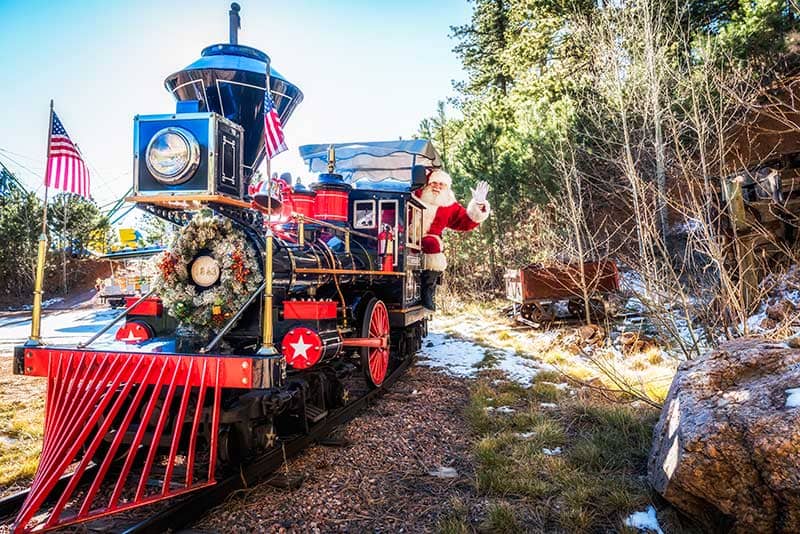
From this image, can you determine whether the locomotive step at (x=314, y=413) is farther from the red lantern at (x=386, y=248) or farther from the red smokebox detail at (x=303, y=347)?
the red lantern at (x=386, y=248)

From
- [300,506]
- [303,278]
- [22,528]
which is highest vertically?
[303,278]

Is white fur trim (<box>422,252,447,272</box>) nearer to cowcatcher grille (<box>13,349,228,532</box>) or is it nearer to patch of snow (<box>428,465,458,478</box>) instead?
patch of snow (<box>428,465,458,478</box>)

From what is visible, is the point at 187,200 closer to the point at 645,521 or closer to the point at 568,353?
the point at 645,521

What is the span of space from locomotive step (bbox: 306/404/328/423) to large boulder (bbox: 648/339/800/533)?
8.86ft

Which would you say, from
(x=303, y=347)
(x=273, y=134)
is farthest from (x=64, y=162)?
(x=303, y=347)

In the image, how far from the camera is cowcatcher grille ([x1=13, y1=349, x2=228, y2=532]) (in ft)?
9.52

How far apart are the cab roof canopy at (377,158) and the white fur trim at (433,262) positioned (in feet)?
4.29

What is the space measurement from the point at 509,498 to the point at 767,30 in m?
14.6

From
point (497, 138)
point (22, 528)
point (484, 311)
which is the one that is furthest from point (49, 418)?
point (497, 138)

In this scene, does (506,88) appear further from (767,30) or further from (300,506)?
(300,506)

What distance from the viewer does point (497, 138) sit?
48.8 ft

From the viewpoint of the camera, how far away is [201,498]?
9.95 feet

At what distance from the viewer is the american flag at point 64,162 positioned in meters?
3.78

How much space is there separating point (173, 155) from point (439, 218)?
544 centimetres
